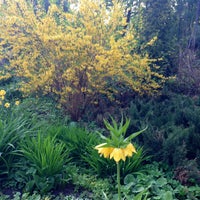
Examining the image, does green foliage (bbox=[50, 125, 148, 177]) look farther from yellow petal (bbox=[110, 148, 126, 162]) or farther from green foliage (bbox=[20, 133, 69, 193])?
yellow petal (bbox=[110, 148, 126, 162])

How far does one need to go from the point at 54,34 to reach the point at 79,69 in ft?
2.20

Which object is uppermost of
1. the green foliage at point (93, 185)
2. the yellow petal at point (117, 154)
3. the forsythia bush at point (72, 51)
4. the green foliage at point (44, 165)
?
the forsythia bush at point (72, 51)

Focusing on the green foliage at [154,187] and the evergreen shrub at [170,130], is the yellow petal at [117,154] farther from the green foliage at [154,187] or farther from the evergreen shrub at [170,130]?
the evergreen shrub at [170,130]

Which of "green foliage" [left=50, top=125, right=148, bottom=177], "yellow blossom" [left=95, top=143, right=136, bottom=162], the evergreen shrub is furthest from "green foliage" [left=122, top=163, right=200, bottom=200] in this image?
"yellow blossom" [left=95, top=143, right=136, bottom=162]

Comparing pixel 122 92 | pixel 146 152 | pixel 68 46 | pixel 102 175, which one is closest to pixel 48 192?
pixel 102 175

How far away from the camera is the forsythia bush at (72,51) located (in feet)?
14.4

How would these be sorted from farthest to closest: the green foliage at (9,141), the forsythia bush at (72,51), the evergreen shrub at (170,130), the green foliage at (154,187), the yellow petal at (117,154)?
1. the forsythia bush at (72,51)
2. the evergreen shrub at (170,130)
3. the green foliage at (9,141)
4. the green foliage at (154,187)
5. the yellow petal at (117,154)

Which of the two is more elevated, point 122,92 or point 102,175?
point 122,92

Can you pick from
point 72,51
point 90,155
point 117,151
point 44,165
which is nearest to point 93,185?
point 90,155

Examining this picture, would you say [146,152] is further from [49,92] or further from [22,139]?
[49,92]

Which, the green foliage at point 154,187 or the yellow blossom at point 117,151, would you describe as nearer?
the yellow blossom at point 117,151

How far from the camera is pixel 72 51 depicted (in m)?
4.48

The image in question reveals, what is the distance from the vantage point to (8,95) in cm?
604

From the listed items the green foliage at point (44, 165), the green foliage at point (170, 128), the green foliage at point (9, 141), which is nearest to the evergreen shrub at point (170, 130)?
the green foliage at point (170, 128)
